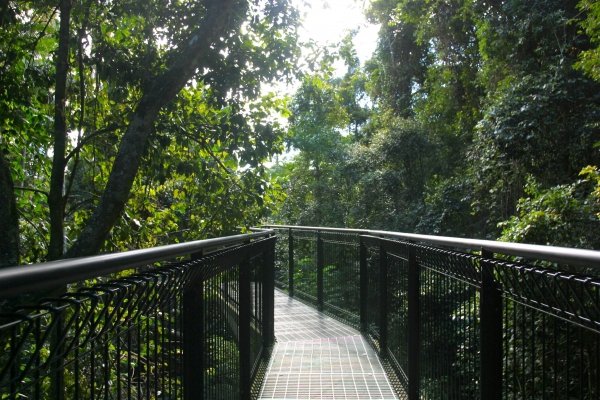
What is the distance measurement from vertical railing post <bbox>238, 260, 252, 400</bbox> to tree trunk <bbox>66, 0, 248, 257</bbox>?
54.9 inches

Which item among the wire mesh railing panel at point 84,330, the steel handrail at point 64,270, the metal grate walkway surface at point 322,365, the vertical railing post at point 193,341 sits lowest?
the metal grate walkway surface at point 322,365

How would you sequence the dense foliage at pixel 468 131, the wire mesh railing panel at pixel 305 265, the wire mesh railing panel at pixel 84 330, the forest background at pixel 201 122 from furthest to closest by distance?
the wire mesh railing panel at pixel 305 265 < the dense foliage at pixel 468 131 < the forest background at pixel 201 122 < the wire mesh railing panel at pixel 84 330

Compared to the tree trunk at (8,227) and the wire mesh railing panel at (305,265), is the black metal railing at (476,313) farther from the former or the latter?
the tree trunk at (8,227)

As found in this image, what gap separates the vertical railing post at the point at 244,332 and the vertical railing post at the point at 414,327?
4.63ft

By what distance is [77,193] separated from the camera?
22.8 ft

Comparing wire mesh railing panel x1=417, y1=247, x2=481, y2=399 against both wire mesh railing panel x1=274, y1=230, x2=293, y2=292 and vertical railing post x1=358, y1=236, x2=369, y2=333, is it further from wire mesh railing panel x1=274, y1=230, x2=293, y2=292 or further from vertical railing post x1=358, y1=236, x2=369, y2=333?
wire mesh railing panel x1=274, y1=230, x2=293, y2=292

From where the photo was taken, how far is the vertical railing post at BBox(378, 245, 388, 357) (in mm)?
6438

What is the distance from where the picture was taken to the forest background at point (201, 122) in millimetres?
5684

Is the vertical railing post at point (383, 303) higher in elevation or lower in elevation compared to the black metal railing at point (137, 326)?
lower

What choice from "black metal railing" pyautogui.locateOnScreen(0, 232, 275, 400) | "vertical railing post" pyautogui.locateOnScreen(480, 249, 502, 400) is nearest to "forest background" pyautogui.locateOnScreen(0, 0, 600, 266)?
"black metal railing" pyautogui.locateOnScreen(0, 232, 275, 400)

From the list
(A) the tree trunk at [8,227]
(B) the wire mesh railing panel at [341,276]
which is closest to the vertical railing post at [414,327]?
(A) the tree trunk at [8,227]

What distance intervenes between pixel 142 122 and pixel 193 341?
3203 millimetres

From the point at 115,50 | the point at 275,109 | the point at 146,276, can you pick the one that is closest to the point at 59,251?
the point at 115,50

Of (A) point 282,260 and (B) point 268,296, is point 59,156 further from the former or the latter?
(A) point 282,260
